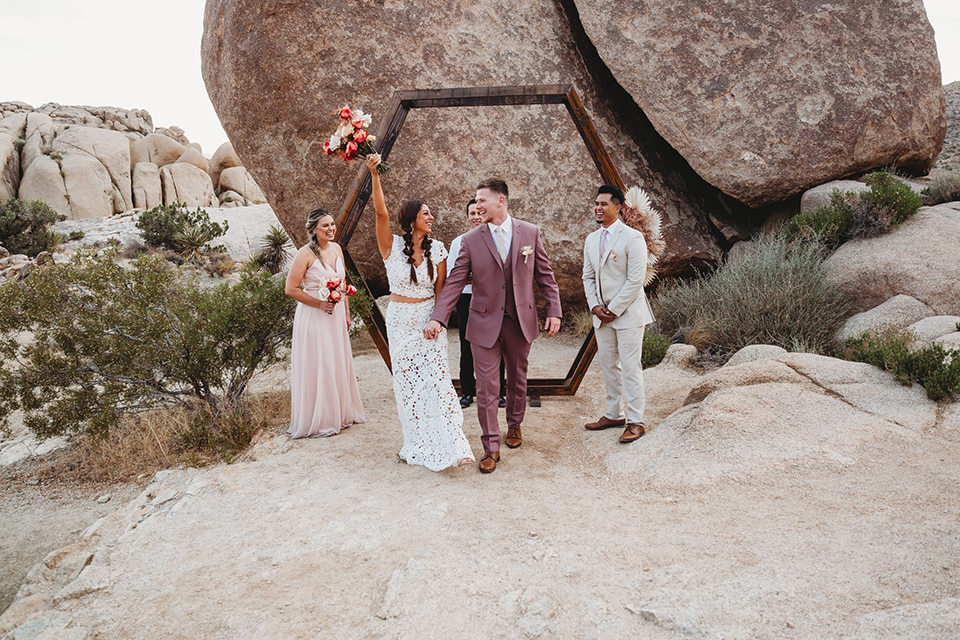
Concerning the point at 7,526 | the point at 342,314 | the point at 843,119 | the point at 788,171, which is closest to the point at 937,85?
the point at 843,119

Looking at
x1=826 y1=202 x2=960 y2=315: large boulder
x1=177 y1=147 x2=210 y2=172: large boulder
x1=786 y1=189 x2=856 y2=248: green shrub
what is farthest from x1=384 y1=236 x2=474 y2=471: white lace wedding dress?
x1=177 y1=147 x2=210 y2=172: large boulder

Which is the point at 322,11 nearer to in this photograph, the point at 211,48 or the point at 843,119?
the point at 211,48

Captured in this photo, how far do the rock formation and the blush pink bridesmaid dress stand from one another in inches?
131

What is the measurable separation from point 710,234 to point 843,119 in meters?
2.36

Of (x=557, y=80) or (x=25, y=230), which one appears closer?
(x=557, y=80)

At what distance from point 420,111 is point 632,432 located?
5.80 meters

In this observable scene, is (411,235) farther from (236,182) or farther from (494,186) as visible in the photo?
(236,182)

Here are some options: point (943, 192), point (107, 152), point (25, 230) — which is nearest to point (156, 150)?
point (107, 152)

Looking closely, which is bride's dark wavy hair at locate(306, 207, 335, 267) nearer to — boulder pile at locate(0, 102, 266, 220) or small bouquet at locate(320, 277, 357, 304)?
small bouquet at locate(320, 277, 357, 304)

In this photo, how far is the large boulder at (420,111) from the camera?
27.8 ft

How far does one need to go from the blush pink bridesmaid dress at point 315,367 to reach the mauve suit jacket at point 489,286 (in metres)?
1.61

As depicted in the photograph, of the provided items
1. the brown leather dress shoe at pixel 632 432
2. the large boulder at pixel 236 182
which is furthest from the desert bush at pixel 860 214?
the large boulder at pixel 236 182

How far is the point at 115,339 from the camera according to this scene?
19.9ft

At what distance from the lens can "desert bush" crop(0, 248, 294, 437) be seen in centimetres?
597
